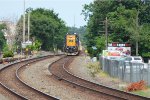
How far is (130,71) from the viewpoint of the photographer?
3178 centimetres

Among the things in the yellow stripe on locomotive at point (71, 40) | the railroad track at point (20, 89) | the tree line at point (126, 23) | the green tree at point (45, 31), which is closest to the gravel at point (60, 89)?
the railroad track at point (20, 89)

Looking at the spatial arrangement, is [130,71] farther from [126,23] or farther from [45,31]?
[45,31]

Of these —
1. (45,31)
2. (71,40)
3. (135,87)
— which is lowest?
(135,87)

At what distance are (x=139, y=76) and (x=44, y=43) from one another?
105593 mm

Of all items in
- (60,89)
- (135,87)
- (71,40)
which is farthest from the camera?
(71,40)

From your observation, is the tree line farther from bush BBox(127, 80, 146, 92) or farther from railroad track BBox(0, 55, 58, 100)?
bush BBox(127, 80, 146, 92)

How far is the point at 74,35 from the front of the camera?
262ft

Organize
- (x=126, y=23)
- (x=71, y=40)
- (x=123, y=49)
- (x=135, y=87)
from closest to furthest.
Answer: (x=135, y=87) → (x=123, y=49) → (x=126, y=23) → (x=71, y=40)

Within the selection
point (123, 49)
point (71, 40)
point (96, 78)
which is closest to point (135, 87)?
point (96, 78)

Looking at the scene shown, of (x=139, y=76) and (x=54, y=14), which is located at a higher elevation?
(x=54, y=14)

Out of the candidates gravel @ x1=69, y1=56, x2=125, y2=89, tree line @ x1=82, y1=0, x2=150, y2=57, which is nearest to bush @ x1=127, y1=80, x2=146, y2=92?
gravel @ x1=69, y1=56, x2=125, y2=89

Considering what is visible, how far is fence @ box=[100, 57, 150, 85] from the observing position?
30.2 m

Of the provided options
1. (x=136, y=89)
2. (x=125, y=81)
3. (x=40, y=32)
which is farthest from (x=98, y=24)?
(x=136, y=89)

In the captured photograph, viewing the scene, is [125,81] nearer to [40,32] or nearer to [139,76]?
[139,76]
